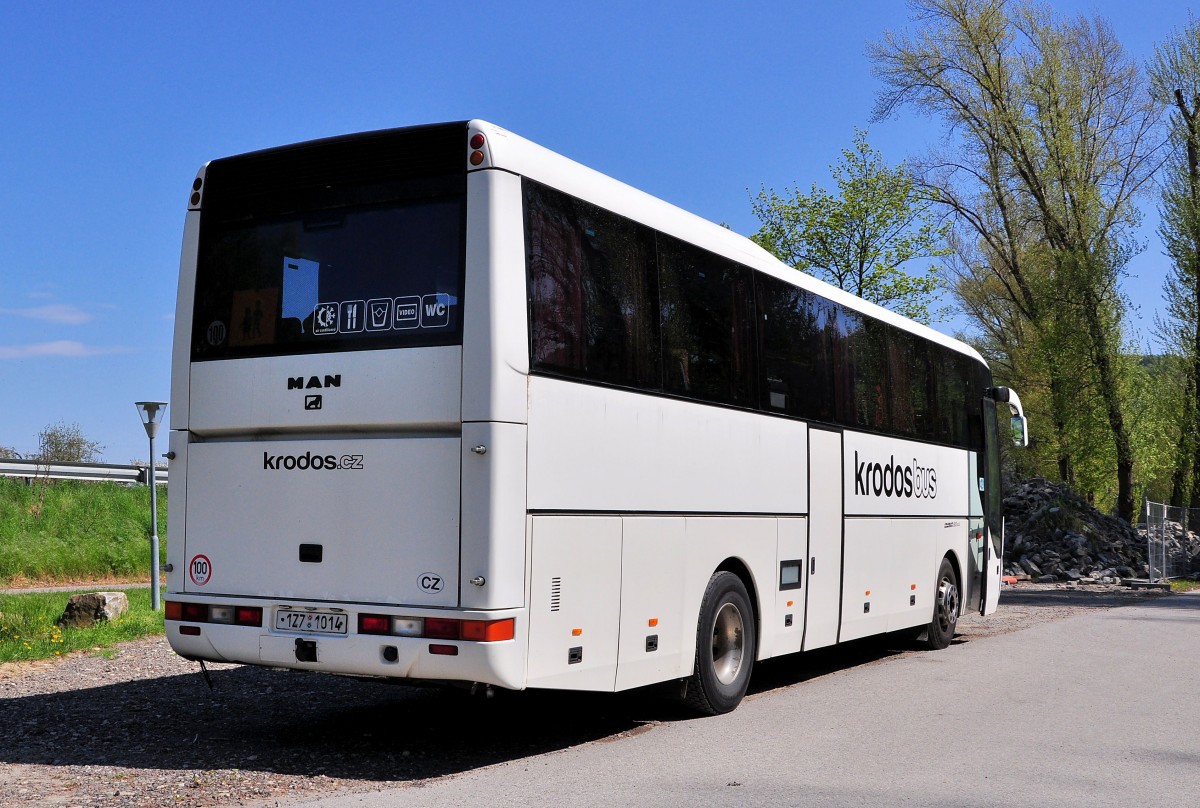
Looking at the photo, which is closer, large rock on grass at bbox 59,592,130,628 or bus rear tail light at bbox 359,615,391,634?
bus rear tail light at bbox 359,615,391,634

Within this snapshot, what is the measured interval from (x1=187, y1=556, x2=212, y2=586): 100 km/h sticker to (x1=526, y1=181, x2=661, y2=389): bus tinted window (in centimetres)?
255

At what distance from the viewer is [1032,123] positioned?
3850 centimetres

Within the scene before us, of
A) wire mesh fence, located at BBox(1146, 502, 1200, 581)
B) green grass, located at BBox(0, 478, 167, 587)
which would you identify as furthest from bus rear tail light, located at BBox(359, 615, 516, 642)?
wire mesh fence, located at BBox(1146, 502, 1200, 581)

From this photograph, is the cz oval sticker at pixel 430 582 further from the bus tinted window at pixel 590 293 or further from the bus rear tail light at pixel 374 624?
the bus tinted window at pixel 590 293

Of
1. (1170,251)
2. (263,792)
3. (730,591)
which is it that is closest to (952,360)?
(730,591)

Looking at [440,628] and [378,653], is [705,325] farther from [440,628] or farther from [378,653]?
[378,653]

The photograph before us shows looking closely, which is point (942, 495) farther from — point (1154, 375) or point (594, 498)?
point (1154, 375)

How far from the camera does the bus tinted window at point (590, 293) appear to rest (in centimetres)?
754

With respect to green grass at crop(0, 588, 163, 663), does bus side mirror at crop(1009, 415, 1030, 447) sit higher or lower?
higher

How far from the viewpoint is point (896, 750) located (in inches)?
309

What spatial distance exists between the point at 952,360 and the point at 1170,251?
26352 mm

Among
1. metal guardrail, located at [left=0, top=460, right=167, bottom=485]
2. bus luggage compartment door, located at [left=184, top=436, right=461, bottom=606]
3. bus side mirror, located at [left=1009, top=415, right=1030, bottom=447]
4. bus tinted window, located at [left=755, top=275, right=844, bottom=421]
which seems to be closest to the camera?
bus luggage compartment door, located at [left=184, top=436, right=461, bottom=606]

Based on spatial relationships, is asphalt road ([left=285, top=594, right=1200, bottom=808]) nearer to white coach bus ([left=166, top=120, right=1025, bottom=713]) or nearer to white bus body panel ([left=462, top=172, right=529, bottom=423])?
white coach bus ([left=166, top=120, right=1025, bottom=713])

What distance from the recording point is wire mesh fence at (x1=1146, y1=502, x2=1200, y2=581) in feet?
101
